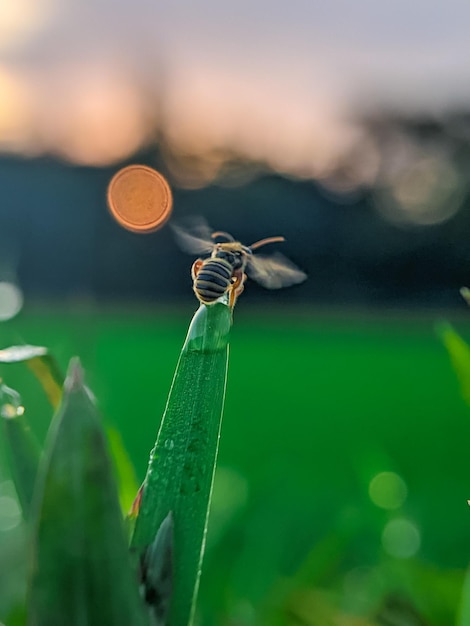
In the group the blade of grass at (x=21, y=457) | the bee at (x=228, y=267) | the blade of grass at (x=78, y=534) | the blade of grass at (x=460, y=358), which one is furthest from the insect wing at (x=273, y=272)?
the blade of grass at (x=78, y=534)

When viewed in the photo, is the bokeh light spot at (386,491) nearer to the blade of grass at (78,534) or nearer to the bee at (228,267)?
the bee at (228,267)

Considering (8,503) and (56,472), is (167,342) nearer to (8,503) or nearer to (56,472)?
(8,503)

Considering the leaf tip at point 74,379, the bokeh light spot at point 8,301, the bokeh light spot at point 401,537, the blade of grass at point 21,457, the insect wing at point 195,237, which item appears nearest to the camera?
the leaf tip at point 74,379

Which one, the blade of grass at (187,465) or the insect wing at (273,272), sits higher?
the insect wing at (273,272)

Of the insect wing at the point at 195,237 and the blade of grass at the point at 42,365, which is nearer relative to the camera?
the blade of grass at the point at 42,365

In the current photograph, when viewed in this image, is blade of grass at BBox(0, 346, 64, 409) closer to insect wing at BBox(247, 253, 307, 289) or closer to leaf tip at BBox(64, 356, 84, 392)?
leaf tip at BBox(64, 356, 84, 392)

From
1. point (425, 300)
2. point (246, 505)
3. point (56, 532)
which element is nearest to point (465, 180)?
point (425, 300)

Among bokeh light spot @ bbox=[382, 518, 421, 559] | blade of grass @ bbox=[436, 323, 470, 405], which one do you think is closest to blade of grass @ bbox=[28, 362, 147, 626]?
blade of grass @ bbox=[436, 323, 470, 405]
